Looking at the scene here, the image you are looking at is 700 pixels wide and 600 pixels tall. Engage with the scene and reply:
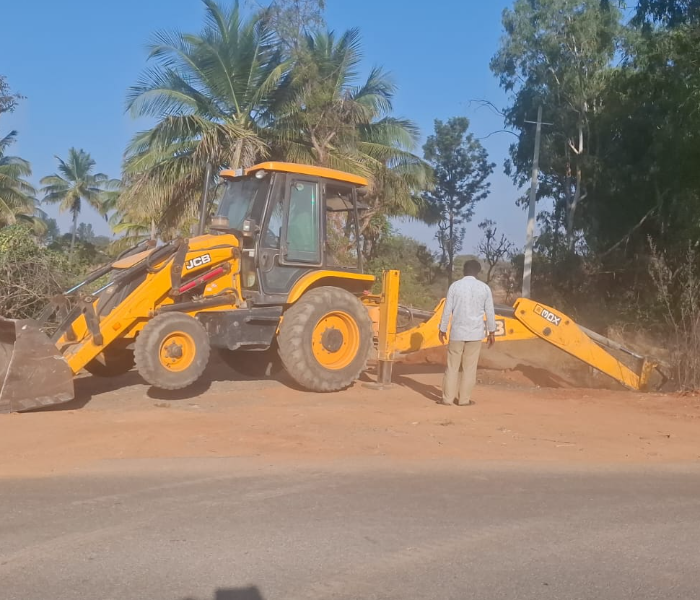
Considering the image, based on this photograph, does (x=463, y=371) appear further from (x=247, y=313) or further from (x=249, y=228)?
(x=249, y=228)

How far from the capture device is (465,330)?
9.62 metres

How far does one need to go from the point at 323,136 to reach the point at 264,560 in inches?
770

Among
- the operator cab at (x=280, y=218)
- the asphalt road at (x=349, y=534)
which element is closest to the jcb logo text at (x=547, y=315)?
the operator cab at (x=280, y=218)

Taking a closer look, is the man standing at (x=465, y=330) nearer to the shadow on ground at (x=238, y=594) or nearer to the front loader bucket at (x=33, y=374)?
the front loader bucket at (x=33, y=374)

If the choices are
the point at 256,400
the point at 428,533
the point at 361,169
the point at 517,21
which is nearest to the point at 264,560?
the point at 428,533

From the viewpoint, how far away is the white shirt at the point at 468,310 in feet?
31.6

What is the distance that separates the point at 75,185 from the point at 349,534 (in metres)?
61.5

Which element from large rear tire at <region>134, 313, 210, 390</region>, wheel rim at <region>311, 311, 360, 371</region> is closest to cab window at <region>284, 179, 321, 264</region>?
wheel rim at <region>311, 311, 360, 371</region>

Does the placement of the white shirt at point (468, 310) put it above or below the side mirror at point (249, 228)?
below

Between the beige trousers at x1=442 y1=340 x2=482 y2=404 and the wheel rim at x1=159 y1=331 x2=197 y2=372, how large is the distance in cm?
304

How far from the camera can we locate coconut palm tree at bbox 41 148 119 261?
61.3 m

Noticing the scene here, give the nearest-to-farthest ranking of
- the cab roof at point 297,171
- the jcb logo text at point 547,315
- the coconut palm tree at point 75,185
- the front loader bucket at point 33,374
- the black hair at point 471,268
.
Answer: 1. the front loader bucket at point 33,374
2. the black hair at point 471,268
3. the cab roof at point 297,171
4. the jcb logo text at point 547,315
5. the coconut palm tree at point 75,185

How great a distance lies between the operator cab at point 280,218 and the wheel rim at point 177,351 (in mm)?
1270

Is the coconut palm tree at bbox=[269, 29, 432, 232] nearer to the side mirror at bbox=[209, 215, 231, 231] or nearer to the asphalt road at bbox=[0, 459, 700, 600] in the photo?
the side mirror at bbox=[209, 215, 231, 231]
